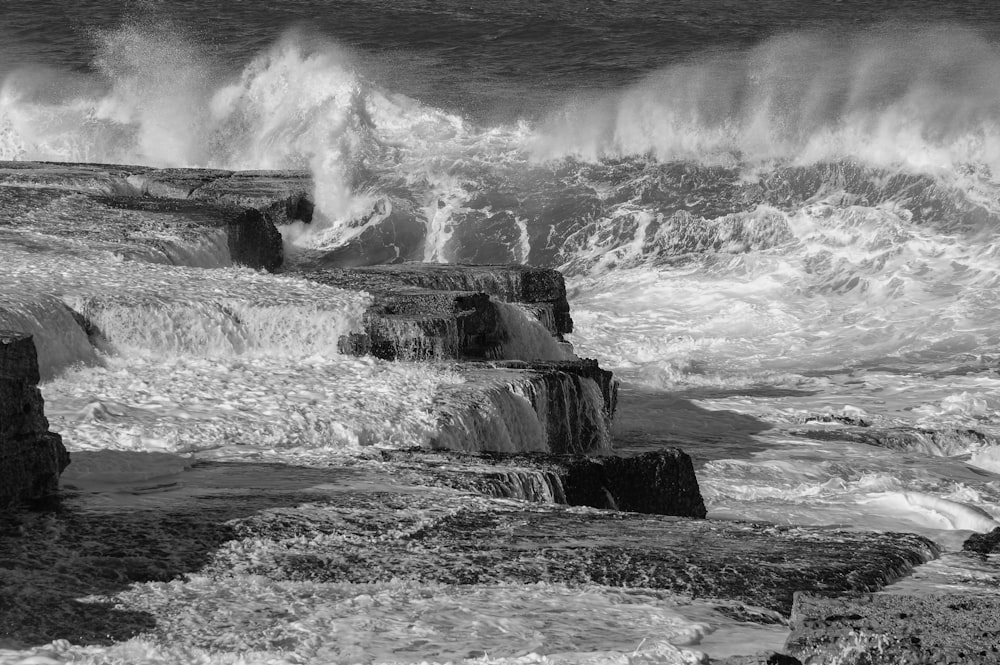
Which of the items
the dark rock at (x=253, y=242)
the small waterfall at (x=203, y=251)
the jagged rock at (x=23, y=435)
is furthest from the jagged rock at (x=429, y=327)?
the jagged rock at (x=23, y=435)

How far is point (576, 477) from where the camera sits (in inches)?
300

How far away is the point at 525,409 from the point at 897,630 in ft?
16.0

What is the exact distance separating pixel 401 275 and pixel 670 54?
20.5 meters

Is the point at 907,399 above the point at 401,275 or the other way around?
the other way around

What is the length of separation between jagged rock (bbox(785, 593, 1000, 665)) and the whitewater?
423 mm

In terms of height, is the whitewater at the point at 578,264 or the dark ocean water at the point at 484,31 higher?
the dark ocean water at the point at 484,31

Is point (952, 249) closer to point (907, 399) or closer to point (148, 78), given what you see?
point (907, 399)

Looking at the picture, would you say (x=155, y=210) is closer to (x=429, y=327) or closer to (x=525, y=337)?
(x=525, y=337)

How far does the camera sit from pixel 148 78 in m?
28.1

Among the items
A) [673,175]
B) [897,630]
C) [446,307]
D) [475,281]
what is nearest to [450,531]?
[897,630]

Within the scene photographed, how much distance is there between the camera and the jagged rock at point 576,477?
23.8 ft

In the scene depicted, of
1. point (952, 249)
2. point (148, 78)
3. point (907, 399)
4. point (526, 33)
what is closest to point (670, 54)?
point (526, 33)

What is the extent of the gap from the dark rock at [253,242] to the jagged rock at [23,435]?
632 cm

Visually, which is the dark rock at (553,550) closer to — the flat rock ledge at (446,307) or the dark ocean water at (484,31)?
the flat rock ledge at (446,307)
